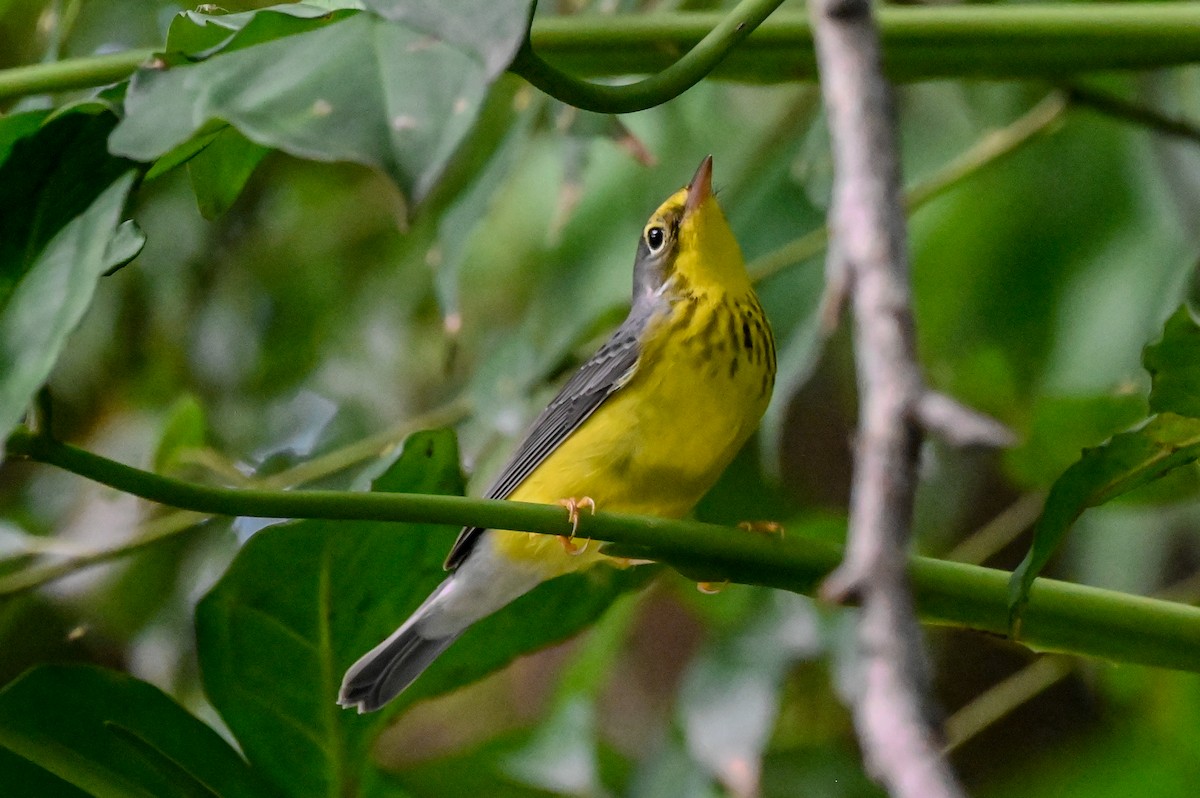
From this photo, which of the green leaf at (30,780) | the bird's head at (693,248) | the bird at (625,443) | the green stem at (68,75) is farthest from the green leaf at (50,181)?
the bird's head at (693,248)

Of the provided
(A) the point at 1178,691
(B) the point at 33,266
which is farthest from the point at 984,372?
(B) the point at 33,266

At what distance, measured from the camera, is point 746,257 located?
9.41 feet

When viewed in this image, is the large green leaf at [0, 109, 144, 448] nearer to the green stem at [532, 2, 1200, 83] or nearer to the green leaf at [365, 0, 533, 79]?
the green leaf at [365, 0, 533, 79]

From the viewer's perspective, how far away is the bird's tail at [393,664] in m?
2.13

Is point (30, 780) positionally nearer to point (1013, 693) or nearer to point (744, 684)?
point (744, 684)

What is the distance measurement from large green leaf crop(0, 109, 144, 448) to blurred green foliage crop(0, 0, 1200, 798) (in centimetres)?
1

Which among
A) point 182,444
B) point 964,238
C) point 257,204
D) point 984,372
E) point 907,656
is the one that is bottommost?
point 907,656

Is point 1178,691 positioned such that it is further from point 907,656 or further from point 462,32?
point 907,656

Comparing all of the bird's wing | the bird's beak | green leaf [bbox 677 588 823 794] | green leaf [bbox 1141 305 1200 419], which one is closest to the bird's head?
the bird's beak

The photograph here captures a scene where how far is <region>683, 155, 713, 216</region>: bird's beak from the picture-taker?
8.21ft

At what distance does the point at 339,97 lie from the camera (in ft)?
4.04

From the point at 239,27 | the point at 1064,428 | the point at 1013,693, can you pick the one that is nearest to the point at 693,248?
the point at 1064,428

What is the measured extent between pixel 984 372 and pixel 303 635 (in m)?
1.60

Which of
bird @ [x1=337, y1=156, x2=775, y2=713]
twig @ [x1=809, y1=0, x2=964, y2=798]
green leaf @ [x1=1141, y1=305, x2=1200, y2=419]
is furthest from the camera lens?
bird @ [x1=337, y1=156, x2=775, y2=713]
